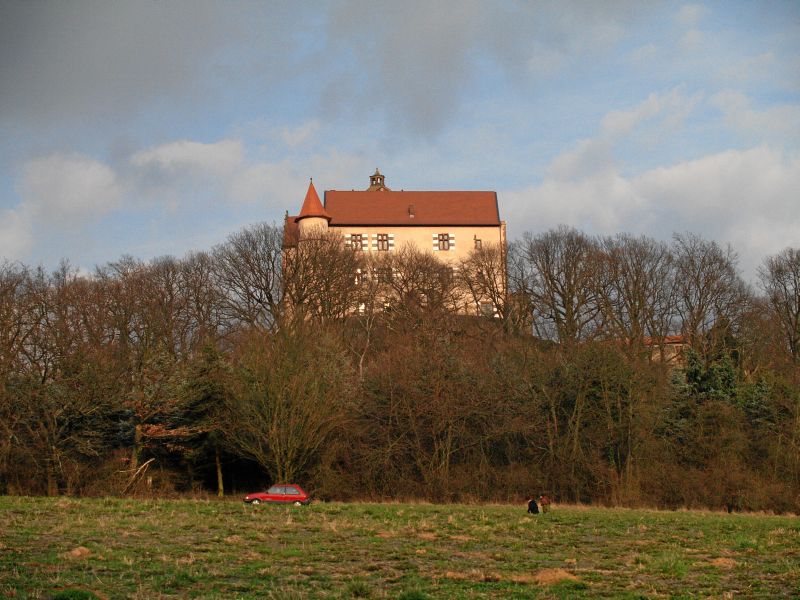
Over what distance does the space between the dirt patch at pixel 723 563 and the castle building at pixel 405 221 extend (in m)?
68.7

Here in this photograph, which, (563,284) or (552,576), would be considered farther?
(563,284)

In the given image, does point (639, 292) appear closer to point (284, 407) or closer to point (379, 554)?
point (284, 407)

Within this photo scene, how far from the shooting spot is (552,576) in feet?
54.1

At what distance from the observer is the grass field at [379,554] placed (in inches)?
589

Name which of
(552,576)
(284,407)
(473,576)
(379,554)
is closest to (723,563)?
(552,576)

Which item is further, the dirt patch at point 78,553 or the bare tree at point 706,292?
the bare tree at point 706,292

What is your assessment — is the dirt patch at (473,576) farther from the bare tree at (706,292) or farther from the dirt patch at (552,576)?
the bare tree at (706,292)

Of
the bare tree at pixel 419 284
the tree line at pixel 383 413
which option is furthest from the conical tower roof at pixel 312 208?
the tree line at pixel 383 413

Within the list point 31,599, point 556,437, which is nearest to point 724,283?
point 556,437

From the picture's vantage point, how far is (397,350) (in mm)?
47344

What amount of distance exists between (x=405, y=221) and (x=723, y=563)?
243 ft

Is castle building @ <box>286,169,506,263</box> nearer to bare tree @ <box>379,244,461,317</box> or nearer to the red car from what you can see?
bare tree @ <box>379,244,461,317</box>

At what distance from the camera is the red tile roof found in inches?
3588

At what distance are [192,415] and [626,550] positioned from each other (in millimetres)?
26014
